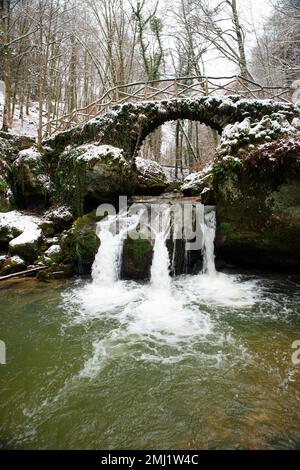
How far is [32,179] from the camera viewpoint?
11.4 metres

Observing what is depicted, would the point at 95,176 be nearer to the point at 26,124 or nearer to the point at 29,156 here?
the point at 29,156

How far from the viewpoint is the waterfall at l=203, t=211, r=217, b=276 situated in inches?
324

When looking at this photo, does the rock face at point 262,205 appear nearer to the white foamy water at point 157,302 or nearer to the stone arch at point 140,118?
the white foamy water at point 157,302

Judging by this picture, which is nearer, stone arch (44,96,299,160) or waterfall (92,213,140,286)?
waterfall (92,213,140,286)

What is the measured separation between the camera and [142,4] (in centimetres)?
1786

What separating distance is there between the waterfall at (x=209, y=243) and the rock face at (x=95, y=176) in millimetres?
3415

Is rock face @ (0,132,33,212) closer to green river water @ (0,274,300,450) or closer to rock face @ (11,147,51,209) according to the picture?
rock face @ (11,147,51,209)

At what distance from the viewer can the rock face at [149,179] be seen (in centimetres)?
1260

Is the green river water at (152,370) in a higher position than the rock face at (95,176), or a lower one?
lower

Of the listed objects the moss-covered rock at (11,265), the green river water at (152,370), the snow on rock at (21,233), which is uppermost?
the snow on rock at (21,233)

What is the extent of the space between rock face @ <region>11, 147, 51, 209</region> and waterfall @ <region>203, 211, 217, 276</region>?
6.61 meters

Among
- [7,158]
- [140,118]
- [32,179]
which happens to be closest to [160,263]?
[140,118]

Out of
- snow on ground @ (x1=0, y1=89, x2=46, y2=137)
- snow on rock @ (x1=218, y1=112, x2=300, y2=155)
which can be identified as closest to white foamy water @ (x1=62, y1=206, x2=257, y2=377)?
snow on rock @ (x1=218, y1=112, x2=300, y2=155)

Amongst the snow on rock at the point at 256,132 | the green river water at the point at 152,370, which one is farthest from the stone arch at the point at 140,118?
the green river water at the point at 152,370
